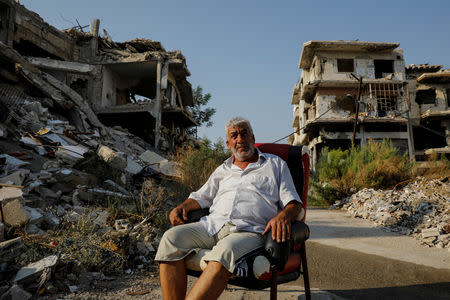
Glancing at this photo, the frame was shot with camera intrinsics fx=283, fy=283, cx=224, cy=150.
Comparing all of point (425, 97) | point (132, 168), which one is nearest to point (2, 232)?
point (132, 168)

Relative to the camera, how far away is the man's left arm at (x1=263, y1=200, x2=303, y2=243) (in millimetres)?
1826

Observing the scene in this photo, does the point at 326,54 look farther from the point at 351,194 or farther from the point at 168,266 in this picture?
the point at 168,266

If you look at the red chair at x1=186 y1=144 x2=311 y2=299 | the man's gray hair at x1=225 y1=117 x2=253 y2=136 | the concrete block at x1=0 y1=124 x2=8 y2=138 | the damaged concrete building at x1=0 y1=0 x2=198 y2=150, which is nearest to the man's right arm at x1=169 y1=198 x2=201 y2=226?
the red chair at x1=186 y1=144 x2=311 y2=299

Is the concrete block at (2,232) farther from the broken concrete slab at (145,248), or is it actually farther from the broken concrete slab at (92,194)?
the broken concrete slab at (92,194)

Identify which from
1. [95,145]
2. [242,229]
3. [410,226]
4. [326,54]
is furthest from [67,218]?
[326,54]

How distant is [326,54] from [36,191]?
2130 cm

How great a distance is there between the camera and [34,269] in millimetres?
2645

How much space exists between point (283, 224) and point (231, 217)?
1.65ft

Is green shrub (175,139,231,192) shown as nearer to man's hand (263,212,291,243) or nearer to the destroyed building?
man's hand (263,212,291,243)

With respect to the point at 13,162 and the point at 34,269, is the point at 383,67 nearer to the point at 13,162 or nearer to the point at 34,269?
the point at 13,162

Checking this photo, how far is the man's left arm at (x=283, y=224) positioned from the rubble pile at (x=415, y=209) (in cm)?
364

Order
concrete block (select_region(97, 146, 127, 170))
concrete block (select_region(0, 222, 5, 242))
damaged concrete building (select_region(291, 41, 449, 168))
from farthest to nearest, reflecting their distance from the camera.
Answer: damaged concrete building (select_region(291, 41, 449, 168)) → concrete block (select_region(97, 146, 127, 170)) → concrete block (select_region(0, 222, 5, 242))

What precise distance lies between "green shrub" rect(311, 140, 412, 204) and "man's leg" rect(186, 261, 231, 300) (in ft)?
29.2

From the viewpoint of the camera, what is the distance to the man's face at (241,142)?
2566mm
